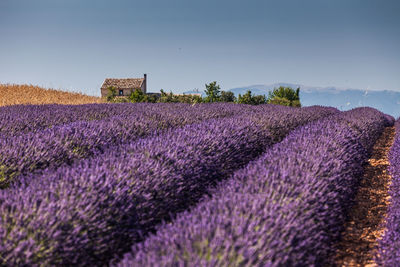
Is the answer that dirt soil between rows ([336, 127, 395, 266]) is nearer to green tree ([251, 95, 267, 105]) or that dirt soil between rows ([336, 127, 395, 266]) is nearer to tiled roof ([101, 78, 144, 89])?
green tree ([251, 95, 267, 105])

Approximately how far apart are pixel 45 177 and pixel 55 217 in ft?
2.25

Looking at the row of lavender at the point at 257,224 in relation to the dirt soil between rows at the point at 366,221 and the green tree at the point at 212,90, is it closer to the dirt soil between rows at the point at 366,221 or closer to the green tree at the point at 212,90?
the dirt soil between rows at the point at 366,221

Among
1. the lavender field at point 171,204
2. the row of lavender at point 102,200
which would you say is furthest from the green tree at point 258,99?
the row of lavender at point 102,200

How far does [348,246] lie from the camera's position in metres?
3.47

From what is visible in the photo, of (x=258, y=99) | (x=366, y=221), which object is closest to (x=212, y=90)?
(x=258, y=99)

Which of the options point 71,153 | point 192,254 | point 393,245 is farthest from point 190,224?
point 71,153

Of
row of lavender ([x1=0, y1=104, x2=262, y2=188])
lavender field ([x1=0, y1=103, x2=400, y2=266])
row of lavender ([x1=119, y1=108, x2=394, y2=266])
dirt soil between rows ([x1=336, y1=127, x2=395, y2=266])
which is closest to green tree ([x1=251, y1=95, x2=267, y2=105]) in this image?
dirt soil between rows ([x1=336, y1=127, x2=395, y2=266])

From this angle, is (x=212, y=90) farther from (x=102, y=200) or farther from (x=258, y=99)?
(x=102, y=200)

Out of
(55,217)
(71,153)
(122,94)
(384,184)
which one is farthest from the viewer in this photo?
(122,94)

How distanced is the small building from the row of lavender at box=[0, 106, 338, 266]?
56.4 metres

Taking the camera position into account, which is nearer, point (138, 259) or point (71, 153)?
point (138, 259)

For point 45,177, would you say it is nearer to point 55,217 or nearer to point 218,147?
point 55,217

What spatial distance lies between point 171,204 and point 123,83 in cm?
5880

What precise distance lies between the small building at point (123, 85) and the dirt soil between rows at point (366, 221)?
55.2 m
